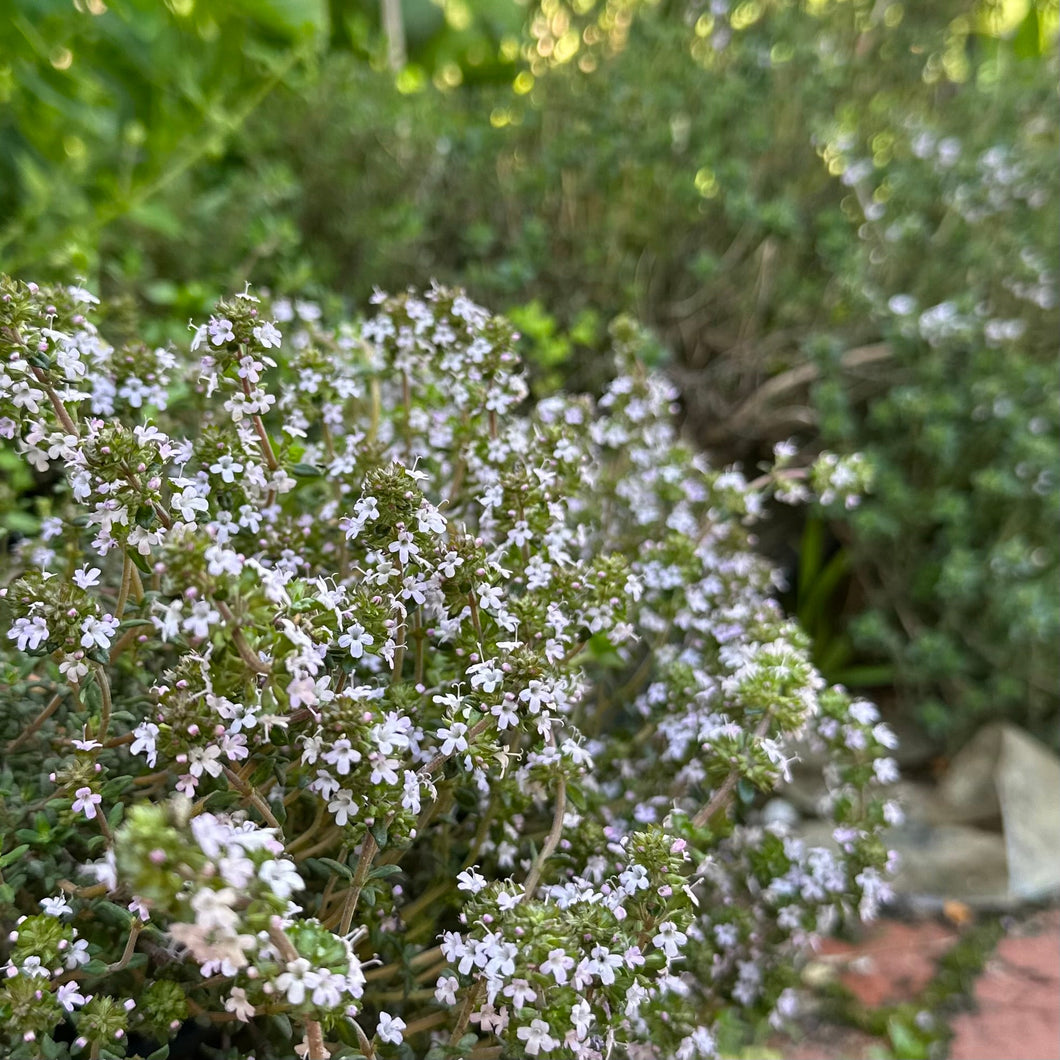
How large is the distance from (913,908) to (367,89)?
10.1 feet

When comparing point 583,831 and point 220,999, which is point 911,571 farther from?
point 220,999

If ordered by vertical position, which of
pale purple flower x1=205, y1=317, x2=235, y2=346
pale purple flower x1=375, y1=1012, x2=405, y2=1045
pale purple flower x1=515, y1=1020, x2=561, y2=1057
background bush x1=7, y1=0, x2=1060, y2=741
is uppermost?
background bush x1=7, y1=0, x2=1060, y2=741

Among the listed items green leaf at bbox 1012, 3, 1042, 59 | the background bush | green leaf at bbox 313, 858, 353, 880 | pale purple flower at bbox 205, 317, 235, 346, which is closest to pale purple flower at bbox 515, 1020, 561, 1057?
green leaf at bbox 313, 858, 353, 880

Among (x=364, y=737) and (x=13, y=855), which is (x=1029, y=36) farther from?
(x=13, y=855)

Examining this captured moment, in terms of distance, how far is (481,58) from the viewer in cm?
371

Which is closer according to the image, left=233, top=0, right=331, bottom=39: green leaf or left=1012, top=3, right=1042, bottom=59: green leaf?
left=233, top=0, right=331, bottom=39: green leaf

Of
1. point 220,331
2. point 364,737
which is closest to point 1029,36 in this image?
point 220,331

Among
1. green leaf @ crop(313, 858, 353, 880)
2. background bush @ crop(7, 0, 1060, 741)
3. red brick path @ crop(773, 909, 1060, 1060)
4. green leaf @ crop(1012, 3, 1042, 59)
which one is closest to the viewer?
green leaf @ crop(313, 858, 353, 880)

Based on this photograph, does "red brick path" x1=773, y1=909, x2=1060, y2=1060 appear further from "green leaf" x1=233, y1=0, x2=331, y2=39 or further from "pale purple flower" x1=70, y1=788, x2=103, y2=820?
"green leaf" x1=233, y1=0, x2=331, y2=39

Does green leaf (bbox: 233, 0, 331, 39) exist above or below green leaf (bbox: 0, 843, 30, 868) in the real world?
above

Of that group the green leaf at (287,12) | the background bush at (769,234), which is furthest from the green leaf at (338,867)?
the green leaf at (287,12)

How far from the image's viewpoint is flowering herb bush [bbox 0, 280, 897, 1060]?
105cm

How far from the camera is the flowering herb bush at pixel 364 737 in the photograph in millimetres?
1051

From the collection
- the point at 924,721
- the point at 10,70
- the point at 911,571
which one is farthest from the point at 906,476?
the point at 10,70
